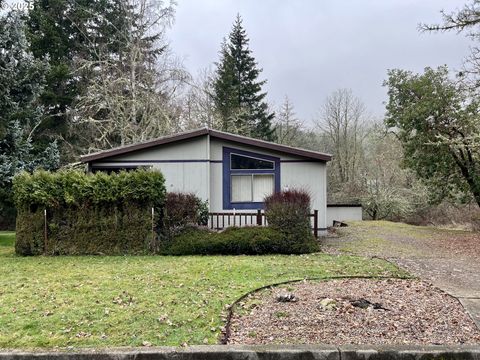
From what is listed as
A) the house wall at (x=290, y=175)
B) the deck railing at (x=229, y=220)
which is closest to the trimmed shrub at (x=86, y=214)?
the deck railing at (x=229, y=220)

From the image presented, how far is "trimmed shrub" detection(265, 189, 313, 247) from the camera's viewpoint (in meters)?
10.2

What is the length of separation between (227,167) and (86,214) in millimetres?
5058

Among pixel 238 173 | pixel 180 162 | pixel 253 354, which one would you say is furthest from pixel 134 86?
pixel 253 354

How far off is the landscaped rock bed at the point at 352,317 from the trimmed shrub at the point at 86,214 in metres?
5.42

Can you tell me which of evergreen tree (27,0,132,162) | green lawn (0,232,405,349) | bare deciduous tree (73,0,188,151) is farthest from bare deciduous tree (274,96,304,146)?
green lawn (0,232,405,349)

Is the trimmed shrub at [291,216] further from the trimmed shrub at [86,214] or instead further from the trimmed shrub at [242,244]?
the trimmed shrub at [86,214]

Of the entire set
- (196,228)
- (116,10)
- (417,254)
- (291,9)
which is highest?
(116,10)

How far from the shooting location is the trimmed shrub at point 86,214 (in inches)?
411

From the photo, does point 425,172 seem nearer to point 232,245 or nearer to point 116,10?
point 232,245

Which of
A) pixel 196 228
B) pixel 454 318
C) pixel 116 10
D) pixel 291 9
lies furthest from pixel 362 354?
pixel 116 10

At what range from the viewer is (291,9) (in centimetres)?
1762

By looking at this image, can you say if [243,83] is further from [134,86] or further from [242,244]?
[242,244]

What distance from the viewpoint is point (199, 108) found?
28266mm

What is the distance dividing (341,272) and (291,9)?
1364 centimetres
